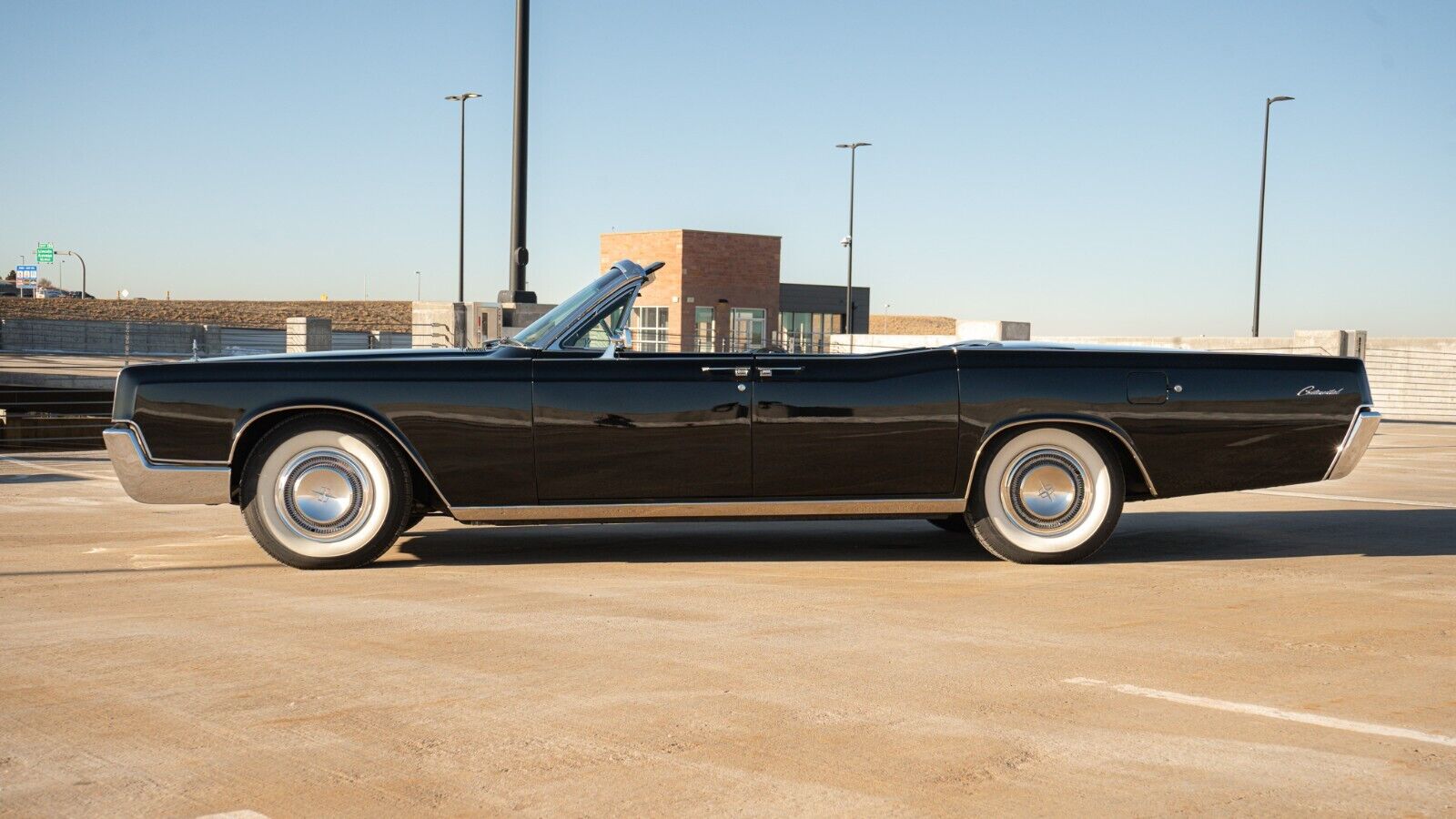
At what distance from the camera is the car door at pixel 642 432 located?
21.6 feet

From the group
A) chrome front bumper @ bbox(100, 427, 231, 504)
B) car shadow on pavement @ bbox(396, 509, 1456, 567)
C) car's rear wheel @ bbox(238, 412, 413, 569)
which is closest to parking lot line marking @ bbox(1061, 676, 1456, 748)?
car shadow on pavement @ bbox(396, 509, 1456, 567)

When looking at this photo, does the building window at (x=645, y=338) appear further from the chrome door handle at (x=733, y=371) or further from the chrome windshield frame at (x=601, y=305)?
the chrome door handle at (x=733, y=371)

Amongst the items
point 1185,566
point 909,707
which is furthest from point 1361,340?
point 909,707

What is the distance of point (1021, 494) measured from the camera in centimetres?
695

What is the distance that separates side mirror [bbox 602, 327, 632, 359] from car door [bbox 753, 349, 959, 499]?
76 cm

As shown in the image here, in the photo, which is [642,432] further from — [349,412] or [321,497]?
[321,497]

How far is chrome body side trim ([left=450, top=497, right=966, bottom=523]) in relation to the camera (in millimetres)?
6594

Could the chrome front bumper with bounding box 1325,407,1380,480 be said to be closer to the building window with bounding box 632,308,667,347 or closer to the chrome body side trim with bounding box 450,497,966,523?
the chrome body side trim with bounding box 450,497,966,523

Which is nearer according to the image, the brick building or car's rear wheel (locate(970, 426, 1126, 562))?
car's rear wheel (locate(970, 426, 1126, 562))

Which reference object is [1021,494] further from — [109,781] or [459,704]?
[109,781]

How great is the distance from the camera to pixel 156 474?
6469mm

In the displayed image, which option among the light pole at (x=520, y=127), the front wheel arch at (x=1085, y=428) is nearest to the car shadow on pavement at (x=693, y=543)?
the front wheel arch at (x=1085, y=428)

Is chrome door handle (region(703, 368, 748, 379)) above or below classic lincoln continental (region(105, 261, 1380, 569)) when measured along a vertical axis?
above

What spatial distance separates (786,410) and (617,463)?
2.75ft
